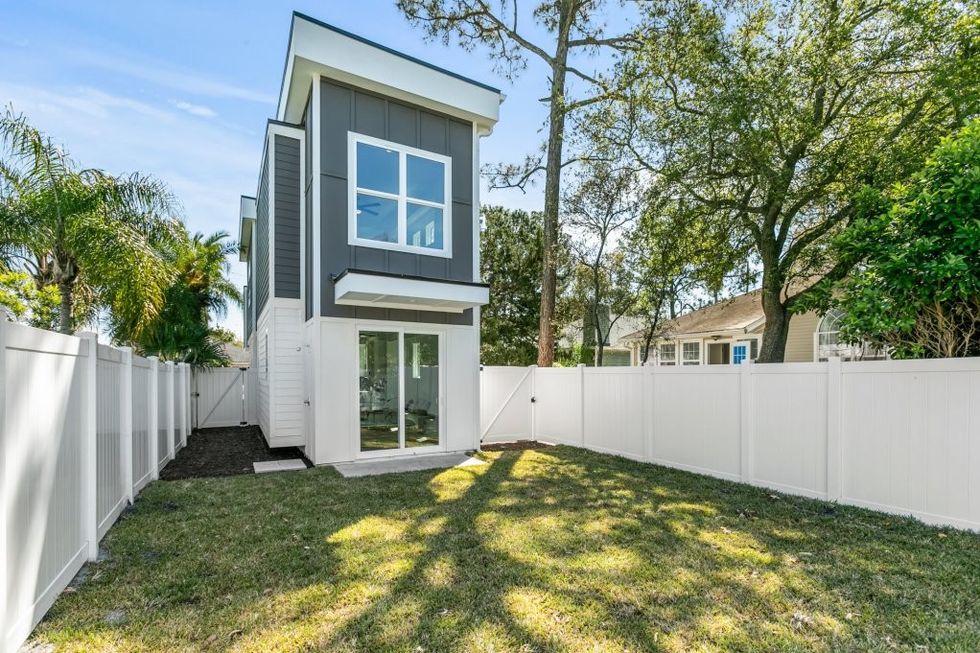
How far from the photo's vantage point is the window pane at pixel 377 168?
26.2 ft

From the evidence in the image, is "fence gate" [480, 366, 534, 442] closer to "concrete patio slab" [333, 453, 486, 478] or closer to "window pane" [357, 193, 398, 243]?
"concrete patio slab" [333, 453, 486, 478]

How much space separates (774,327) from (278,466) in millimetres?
8628

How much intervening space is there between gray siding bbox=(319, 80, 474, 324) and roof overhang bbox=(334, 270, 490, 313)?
0.77ft

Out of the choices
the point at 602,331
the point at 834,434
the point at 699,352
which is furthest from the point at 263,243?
the point at 699,352

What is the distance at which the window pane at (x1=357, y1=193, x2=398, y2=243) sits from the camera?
26.1ft

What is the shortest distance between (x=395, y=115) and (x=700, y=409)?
6.69 m

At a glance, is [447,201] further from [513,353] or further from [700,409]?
[513,353]

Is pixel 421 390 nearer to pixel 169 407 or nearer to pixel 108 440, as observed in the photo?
pixel 169 407

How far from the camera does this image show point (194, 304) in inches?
521

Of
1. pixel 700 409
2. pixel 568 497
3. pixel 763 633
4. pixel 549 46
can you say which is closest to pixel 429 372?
pixel 568 497

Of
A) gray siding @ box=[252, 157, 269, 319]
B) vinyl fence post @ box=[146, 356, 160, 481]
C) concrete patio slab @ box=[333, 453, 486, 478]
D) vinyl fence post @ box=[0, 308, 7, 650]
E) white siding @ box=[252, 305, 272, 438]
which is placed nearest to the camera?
vinyl fence post @ box=[0, 308, 7, 650]

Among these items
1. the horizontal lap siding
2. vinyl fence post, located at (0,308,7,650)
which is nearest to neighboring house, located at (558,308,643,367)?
the horizontal lap siding

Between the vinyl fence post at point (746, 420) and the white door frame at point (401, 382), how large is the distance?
4607 mm

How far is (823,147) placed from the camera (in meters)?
7.52
